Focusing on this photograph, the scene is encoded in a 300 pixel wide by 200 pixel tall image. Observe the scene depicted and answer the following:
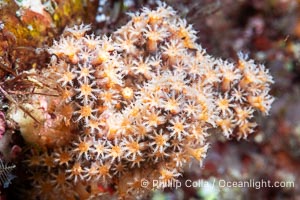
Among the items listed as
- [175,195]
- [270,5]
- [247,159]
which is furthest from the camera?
[270,5]

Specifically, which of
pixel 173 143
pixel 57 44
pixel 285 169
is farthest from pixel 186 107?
pixel 285 169

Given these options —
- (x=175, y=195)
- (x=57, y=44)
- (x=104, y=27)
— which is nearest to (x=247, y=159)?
(x=175, y=195)

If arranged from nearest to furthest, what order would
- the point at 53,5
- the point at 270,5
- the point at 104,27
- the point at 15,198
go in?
1. the point at 15,198
2. the point at 53,5
3. the point at 104,27
4. the point at 270,5

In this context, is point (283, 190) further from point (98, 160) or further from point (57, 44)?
point (57, 44)

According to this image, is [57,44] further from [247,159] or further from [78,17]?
[247,159]

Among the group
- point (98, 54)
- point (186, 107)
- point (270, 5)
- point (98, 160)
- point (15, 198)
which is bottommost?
point (15, 198)

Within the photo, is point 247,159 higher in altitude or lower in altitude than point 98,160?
higher

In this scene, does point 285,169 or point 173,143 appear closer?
point 173,143
